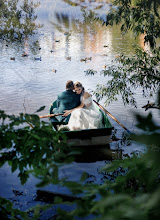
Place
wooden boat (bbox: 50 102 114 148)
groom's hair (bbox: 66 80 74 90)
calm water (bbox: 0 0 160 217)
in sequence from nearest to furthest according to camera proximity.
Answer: calm water (bbox: 0 0 160 217) < wooden boat (bbox: 50 102 114 148) < groom's hair (bbox: 66 80 74 90)

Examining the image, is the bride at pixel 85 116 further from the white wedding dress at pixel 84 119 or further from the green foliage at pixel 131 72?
the green foliage at pixel 131 72

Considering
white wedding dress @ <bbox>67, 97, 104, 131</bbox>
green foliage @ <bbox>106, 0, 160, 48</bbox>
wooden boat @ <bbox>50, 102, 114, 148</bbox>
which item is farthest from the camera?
white wedding dress @ <bbox>67, 97, 104, 131</bbox>

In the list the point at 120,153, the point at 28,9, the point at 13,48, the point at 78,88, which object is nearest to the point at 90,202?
the point at 120,153

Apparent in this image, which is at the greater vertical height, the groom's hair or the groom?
the groom's hair

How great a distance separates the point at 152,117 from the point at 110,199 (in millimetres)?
292

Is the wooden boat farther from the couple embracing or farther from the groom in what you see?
the groom

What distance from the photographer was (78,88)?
29.6 feet

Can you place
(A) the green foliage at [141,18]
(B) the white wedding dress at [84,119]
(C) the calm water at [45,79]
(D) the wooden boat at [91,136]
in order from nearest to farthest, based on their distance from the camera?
(C) the calm water at [45,79]
(A) the green foliage at [141,18]
(D) the wooden boat at [91,136]
(B) the white wedding dress at [84,119]

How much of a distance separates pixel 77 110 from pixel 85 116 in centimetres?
27

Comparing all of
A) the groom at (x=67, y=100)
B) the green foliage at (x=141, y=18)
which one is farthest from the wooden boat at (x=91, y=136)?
the green foliage at (x=141, y=18)

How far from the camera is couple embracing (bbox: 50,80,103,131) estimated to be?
27.5 feet

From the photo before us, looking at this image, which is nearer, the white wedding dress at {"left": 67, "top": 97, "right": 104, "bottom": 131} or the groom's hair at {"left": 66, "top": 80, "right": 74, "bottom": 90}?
the white wedding dress at {"left": 67, "top": 97, "right": 104, "bottom": 131}

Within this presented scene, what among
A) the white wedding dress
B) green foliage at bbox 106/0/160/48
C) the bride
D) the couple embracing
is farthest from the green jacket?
green foliage at bbox 106/0/160/48

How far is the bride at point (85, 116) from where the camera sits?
27.3 feet
